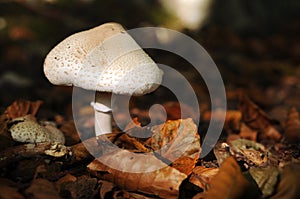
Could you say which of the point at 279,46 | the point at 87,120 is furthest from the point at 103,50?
the point at 279,46

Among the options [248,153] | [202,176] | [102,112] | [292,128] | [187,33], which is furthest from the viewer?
[187,33]

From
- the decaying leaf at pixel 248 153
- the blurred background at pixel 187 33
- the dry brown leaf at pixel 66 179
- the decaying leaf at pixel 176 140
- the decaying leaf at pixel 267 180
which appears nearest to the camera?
the decaying leaf at pixel 267 180

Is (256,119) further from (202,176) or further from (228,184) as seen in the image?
(228,184)

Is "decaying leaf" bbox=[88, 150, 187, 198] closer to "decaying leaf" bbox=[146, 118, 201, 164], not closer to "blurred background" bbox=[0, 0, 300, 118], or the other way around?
"decaying leaf" bbox=[146, 118, 201, 164]

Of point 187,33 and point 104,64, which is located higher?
point 187,33

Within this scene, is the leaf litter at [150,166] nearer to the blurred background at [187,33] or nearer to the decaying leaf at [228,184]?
the decaying leaf at [228,184]

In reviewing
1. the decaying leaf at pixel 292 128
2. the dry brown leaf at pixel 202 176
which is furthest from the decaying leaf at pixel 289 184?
the decaying leaf at pixel 292 128

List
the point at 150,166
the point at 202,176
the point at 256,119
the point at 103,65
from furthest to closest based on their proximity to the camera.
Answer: the point at 256,119
the point at 103,65
the point at 202,176
the point at 150,166

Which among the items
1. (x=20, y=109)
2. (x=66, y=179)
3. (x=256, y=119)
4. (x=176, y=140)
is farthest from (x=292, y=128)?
(x=20, y=109)
